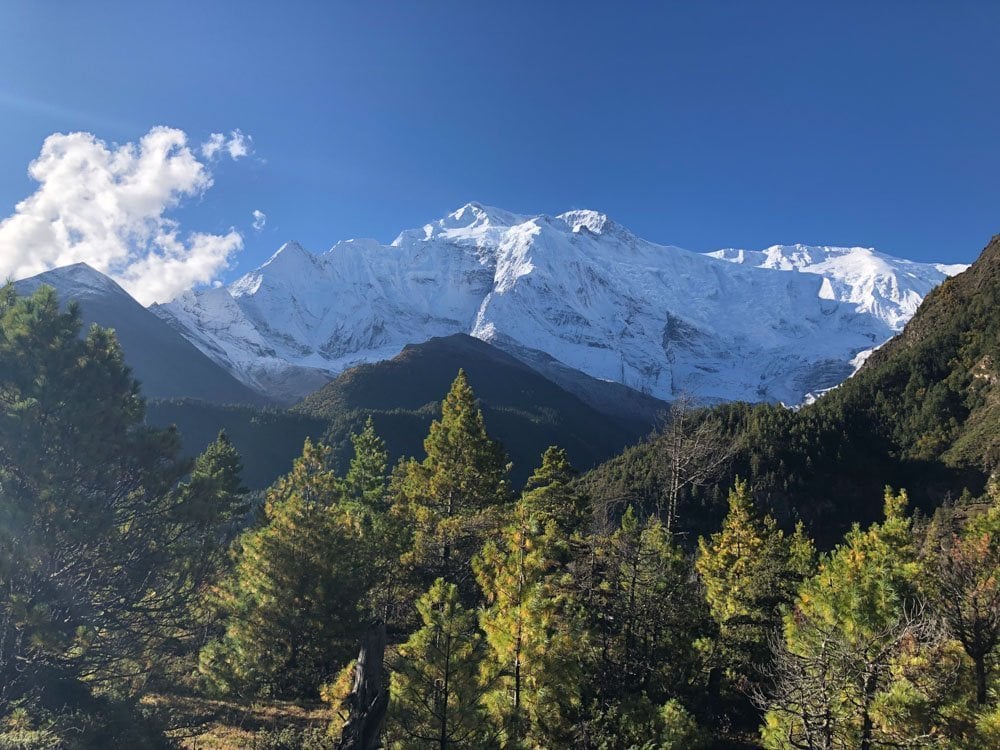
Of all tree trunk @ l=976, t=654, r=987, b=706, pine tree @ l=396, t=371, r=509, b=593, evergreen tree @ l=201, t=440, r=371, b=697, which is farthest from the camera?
pine tree @ l=396, t=371, r=509, b=593

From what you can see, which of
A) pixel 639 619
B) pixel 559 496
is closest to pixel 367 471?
pixel 559 496

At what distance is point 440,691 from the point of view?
44.6ft

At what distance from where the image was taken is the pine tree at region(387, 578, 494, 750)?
13203 mm

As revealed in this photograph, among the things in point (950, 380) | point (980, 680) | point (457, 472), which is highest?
point (950, 380)

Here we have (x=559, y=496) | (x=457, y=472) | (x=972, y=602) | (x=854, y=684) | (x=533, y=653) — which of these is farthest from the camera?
(x=457, y=472)

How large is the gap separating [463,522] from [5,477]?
16152 millimetres

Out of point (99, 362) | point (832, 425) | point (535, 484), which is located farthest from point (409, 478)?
point (832, 425)

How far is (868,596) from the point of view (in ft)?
46.5

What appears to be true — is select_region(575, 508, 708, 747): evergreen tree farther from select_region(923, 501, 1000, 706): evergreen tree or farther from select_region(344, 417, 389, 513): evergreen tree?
select_region(344, 417, 389, 513): evergreen tree

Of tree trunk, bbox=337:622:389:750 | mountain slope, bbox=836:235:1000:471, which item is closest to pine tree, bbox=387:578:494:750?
tree trunk, bbox=337:622:389:750

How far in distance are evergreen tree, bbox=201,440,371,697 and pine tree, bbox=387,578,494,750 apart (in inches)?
270

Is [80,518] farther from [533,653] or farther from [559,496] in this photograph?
[559,496]

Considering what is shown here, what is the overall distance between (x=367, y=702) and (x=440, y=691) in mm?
3413

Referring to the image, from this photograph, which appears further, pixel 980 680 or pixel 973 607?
pixel 973 607
